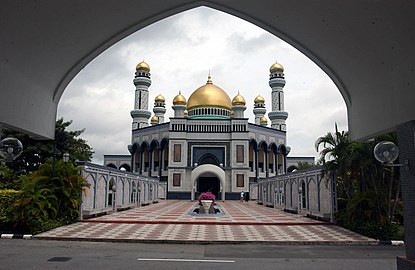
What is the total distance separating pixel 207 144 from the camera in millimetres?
41094

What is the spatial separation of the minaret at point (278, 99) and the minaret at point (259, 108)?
4.25m

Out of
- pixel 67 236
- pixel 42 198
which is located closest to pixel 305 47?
pixel 67 236

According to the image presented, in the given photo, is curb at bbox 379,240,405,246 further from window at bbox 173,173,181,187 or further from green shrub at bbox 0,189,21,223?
window at bbox 173,173,181,187

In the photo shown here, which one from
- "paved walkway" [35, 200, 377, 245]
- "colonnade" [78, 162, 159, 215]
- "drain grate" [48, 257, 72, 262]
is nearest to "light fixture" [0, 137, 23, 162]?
"drain grate" [48, 257, 72, 262]

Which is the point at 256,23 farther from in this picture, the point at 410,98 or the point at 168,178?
the point at 168,178

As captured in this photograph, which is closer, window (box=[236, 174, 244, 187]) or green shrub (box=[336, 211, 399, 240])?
green shrub (box=[336, 211, 399, 240])

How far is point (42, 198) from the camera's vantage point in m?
12.0

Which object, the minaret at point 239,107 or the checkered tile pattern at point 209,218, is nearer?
the checkered tile pattern at point 209,218

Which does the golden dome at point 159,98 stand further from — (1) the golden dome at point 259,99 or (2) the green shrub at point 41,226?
(2) the green shrub at point 41,226

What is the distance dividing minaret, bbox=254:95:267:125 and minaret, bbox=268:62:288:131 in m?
4.25

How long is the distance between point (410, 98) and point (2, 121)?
4852 millimetres

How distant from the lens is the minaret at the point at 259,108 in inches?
2168

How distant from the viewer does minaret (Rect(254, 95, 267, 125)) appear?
181 ft

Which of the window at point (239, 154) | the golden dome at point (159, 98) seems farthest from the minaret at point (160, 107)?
the window at point (239, 154)
